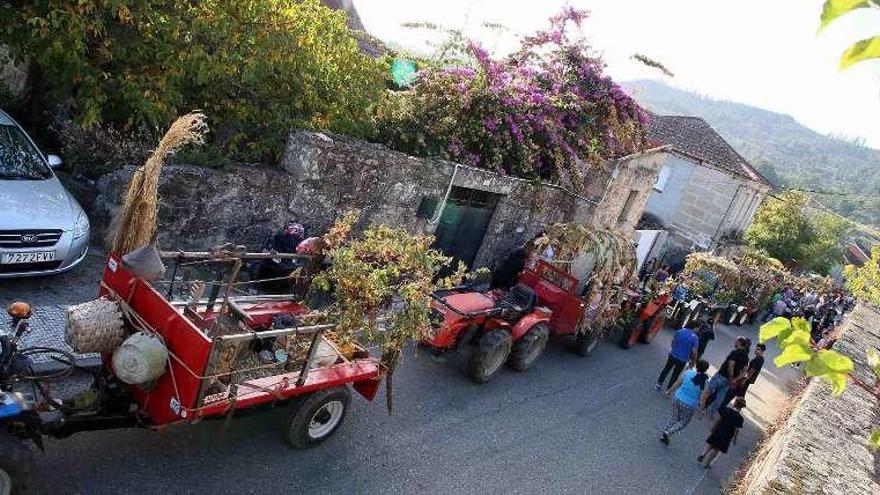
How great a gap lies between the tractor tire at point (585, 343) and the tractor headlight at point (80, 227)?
26.0 ft

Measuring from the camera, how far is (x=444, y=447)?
6.42 metres

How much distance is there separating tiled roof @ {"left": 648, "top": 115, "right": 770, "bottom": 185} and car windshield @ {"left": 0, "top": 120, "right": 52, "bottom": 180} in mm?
23004

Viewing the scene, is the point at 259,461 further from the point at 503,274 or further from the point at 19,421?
the point at 503,274

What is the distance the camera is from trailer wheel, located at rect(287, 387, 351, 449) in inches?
211

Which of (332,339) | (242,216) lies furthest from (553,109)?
(332,339)

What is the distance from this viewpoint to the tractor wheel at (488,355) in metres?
8.09

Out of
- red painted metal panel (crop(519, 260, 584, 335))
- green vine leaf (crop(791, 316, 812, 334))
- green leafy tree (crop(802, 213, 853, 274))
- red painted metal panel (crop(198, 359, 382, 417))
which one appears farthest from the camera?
green leafy tree (crop(802, 213, 853, 274))

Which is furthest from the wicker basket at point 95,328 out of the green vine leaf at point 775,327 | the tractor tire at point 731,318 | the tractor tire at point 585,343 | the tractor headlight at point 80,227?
the tractor tire at point 731,318

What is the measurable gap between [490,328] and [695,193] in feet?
72.6

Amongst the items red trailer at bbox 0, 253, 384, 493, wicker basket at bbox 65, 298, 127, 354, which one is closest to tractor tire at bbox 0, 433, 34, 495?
red trailer at bbox 0, 253, 384, 493

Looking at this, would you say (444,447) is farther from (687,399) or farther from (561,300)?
(561,300)

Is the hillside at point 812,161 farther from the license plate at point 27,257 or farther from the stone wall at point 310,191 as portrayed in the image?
the license plate at point 27,257

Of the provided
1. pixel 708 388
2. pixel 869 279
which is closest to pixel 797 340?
pixel 708 388

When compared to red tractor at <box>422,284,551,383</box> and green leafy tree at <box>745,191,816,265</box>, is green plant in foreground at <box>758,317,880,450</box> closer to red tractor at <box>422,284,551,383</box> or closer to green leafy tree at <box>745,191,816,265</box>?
red tractor at <box>422,284,551,383</box>
